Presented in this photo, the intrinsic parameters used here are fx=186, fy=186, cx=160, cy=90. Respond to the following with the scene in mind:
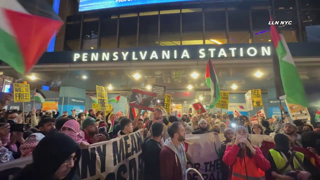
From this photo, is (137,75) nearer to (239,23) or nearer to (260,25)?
(239,23)

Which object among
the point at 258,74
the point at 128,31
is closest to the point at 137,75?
the point at 128,31

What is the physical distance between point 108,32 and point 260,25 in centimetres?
1144

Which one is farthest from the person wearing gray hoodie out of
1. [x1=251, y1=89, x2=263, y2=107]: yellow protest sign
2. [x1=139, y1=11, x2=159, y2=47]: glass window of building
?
[x1=139, y1=11, x2=159, y2=47]: glass window of building

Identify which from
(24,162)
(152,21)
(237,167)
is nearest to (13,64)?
(24,162)

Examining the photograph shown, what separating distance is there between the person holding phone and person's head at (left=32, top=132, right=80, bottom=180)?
257 centimetres

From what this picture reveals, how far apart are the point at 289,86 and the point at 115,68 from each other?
8613 mm

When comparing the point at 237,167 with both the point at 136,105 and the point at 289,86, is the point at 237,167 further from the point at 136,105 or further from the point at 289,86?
the point at 136,105

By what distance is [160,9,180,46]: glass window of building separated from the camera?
1390 centimetres

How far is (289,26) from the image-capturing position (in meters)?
13.2

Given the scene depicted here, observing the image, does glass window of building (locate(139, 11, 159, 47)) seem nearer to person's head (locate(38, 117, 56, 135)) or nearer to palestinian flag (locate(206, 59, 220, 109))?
palestinian flag (locate(206, 59, 220, 109))

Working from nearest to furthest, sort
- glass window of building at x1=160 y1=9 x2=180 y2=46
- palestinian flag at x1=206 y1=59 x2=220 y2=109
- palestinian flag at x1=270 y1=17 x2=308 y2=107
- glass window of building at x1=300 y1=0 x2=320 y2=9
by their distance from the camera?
palestinian flag at x1=270 y1=17 x2=308 y2=107 < palestinian flag at x1=206 y1=59 x2=220 y2=109 < glass window of building at x1=300 y1=0 x2=320 y2=9 < glass window of building at x1=160 y1=9 x2=180 y2=46

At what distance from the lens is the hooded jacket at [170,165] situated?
9.52 feet

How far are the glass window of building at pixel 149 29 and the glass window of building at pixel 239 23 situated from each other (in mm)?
5463

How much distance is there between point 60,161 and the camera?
141 centimetres
